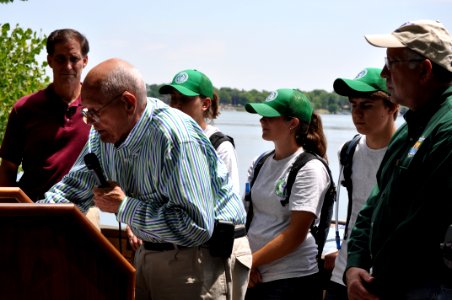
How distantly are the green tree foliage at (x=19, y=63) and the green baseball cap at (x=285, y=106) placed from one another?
150 inches

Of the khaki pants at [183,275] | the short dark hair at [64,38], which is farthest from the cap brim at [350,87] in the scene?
the short dark hair at [64,38]

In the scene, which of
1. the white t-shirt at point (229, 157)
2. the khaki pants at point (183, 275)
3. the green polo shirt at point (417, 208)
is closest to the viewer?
the green polo shirt at point (417, 208)

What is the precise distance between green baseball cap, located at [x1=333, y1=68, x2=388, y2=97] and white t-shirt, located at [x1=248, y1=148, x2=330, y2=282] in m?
0.43

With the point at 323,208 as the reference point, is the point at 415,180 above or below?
above

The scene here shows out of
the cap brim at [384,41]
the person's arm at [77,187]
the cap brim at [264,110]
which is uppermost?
the cap brim at [384,41]

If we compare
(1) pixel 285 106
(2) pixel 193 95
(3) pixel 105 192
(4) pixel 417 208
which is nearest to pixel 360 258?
(4) pixel 417 208

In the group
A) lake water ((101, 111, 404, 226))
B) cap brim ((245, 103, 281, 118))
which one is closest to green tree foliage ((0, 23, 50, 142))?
lake water ((101, 111, 404, 226))

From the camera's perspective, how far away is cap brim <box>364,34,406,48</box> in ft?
9.42

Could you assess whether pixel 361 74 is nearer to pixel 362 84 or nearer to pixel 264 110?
pixel 362 84

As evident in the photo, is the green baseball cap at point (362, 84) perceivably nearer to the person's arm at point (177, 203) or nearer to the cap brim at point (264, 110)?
the cap brim at point (264, 110)

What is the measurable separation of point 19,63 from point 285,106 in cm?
424

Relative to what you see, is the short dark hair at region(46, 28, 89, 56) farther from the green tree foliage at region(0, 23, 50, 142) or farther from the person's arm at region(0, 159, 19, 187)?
the green tree foliage at region(0, 23, 50, 142)

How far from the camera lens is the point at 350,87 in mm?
4281

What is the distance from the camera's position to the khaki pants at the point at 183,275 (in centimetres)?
329
